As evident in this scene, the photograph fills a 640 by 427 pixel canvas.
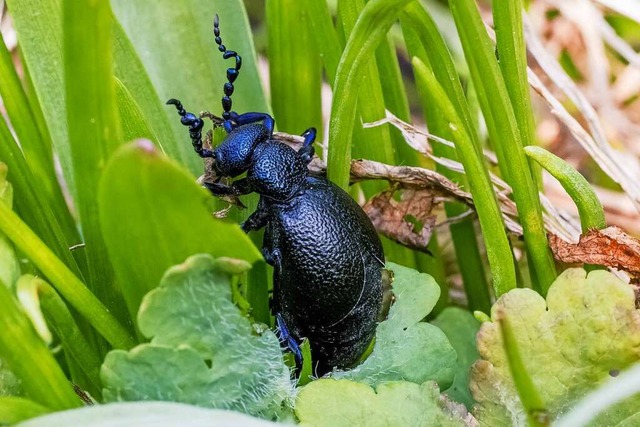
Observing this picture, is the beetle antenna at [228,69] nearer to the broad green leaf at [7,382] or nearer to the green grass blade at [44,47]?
the green grass blade at [44,47]

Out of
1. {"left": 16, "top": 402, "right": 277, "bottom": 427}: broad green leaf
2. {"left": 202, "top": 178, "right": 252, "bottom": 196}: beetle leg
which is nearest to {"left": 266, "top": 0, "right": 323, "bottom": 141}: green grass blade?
{"left": 202, "top": 178, "right": 252, "bottom": 196}: beetle leg

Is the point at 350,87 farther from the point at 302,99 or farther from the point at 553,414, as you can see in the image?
the point at 553,414

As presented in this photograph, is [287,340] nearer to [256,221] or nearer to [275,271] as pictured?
[275,271]

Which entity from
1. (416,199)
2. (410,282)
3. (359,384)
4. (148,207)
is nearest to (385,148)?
(416,199)

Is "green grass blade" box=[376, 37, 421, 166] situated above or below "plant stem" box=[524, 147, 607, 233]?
above

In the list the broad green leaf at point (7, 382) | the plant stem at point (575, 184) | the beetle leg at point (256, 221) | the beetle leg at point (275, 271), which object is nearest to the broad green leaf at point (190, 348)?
the broad green leaf at point (7, 382)

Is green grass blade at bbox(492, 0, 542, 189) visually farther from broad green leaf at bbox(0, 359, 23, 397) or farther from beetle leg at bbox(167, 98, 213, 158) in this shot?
broad green leaf at bbox(0, 359, 23, 397)

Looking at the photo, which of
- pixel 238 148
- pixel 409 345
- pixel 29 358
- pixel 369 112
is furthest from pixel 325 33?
pixel 29 358
